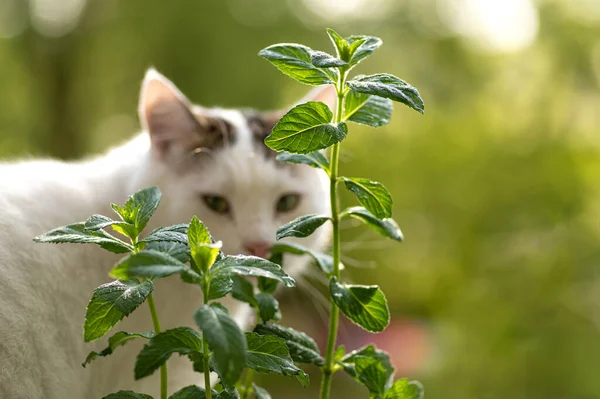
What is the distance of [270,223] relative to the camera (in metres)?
0.99

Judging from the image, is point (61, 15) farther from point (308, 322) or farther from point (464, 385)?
point (464, 385)

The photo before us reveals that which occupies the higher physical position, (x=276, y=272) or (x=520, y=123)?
(x=520, y=123)

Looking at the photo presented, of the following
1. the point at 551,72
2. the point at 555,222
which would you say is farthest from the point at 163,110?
the point at 551,72

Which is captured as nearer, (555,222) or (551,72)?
(555,222)

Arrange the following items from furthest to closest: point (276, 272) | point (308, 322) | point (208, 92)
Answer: point (208, 92) < point (308, 322) < point (276, 272)

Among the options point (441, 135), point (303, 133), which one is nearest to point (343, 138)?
point (303, 133)

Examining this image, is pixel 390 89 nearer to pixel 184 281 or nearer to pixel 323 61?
pixel 323 61

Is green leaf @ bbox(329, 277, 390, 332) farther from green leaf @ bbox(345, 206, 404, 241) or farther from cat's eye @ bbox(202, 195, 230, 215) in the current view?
cat's eye @ bbox(202, 195, 230, 215)

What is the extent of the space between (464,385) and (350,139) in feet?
4.42

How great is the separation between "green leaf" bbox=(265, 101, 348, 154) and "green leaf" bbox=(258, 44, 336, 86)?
0.02 metres

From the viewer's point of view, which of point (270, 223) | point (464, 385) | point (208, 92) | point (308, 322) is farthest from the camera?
point (208, 92)

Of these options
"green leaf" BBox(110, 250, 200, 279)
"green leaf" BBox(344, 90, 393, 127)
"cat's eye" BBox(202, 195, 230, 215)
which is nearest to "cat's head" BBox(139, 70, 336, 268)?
"cat's eye" BBox(202, 195, 230, 215)

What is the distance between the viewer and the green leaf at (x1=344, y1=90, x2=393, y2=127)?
49 cm

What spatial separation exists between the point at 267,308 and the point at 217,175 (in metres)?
0.50
